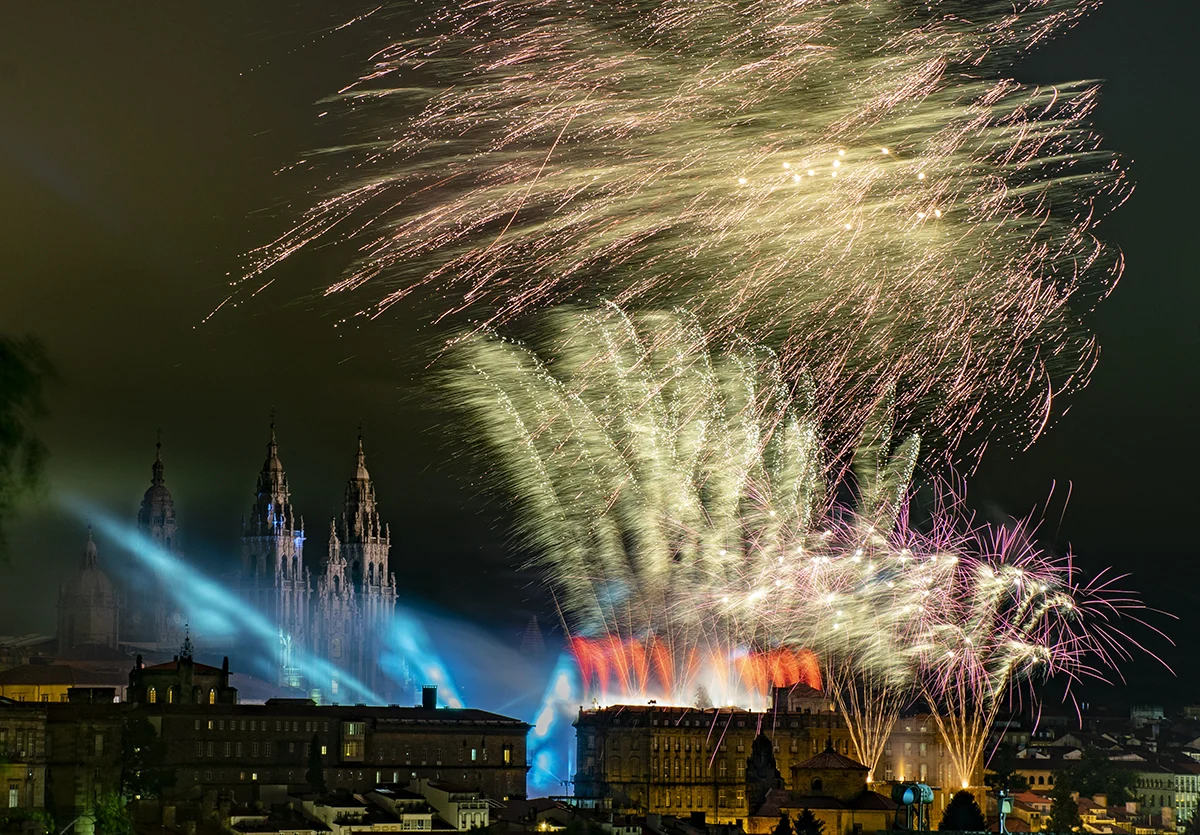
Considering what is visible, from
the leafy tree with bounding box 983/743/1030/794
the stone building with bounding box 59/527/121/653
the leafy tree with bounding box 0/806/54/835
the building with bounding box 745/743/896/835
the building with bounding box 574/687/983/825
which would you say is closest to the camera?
the leafy tree with bounding box 0/806/54/835

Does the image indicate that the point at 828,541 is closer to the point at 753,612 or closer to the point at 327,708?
the point at 753,612

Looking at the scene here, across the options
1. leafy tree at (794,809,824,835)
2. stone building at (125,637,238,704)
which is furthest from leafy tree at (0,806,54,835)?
leafy tree at (794,809,824,835)

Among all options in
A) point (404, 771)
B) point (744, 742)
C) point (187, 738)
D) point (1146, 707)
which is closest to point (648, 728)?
point (744, 742)

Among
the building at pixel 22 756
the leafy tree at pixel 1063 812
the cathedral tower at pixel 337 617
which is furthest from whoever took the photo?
the cathedral tower at pixel 337 617

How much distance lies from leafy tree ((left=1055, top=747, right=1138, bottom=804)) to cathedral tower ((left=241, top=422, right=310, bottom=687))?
42305mm

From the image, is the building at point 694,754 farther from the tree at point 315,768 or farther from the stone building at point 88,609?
the stone building at point 88,609

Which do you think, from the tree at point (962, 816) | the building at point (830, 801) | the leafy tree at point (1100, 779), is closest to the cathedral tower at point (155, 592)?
the building at point (830, 801)

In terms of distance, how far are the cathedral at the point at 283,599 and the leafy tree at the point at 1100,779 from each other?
36339mm

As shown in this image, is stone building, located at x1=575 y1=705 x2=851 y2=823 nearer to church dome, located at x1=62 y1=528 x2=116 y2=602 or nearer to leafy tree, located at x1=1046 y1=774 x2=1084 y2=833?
leafy tree, located at x1=1046 y1=774 x2=1084 y2=833

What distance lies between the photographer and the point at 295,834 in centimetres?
6481

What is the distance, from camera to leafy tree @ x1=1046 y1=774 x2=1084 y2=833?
93.1 meters

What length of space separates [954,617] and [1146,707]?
3913 inches

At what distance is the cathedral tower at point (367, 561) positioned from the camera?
398 ft

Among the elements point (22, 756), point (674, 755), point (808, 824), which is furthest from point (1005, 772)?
point (22, 756)
